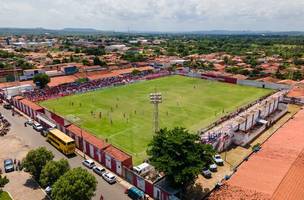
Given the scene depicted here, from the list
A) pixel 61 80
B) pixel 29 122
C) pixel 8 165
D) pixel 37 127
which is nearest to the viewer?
pixel 8 165

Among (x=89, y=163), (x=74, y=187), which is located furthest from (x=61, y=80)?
(x=74, y=187)

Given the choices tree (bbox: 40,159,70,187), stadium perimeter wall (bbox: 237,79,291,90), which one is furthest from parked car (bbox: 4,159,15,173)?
stadium perimeter wall (bbox: 237,79,291,90)

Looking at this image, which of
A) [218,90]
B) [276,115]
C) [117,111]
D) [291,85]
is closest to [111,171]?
[117,111]

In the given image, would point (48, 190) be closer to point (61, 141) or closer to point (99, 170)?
point (99, 170)

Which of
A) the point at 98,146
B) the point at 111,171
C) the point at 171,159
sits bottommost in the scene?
the point at 111,171

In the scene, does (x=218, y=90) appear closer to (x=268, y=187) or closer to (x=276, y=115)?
(x=276, y=115)
